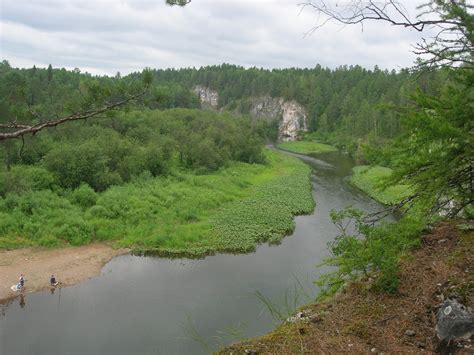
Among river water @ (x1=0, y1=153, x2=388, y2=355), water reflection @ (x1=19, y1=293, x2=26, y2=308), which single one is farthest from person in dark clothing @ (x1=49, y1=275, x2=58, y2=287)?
water reflection @ (x1=19, y1=293, x2=26, y2=308)

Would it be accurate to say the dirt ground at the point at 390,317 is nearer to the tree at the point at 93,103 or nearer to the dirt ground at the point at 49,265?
the tree at the point at 93,103

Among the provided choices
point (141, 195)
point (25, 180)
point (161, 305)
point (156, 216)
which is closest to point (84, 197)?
point (25, 180)

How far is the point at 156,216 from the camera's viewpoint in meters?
33.2

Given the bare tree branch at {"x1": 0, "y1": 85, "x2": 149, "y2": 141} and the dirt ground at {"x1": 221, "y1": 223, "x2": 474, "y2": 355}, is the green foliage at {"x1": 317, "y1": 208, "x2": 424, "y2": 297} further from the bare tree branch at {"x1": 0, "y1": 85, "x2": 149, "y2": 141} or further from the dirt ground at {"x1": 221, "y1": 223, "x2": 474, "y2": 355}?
the bare tree branch at {"x1": 0, "y1": 85, "x2": 149, "y2": 141}

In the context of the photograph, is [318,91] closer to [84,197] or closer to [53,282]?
[84,197]

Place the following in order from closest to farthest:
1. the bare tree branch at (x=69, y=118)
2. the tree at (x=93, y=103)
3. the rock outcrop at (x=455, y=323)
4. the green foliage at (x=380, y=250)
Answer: the rock outcrop at (x=455, y=323) < the bare tree branch at (x=69, y=118) < the tree at (x=93, y=103) < the green foliage at (x=380, y=250)

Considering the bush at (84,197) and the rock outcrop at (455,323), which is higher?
the rock outcrop at (455,323)

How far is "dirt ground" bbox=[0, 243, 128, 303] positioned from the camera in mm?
22578

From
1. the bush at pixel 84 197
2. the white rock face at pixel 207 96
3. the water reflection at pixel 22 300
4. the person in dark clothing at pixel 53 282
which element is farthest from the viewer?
the white rock face at pixel 207 96

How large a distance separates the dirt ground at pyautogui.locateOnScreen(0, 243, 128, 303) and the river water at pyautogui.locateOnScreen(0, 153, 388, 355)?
0.77 m

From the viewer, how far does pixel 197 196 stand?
3925 cm

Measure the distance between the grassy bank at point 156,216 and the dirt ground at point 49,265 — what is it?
1.00 m

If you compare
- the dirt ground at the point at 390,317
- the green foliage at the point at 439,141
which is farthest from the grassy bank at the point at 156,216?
the green foliage at the point at 439,141

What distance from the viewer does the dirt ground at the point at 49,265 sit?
22578 millimetres
